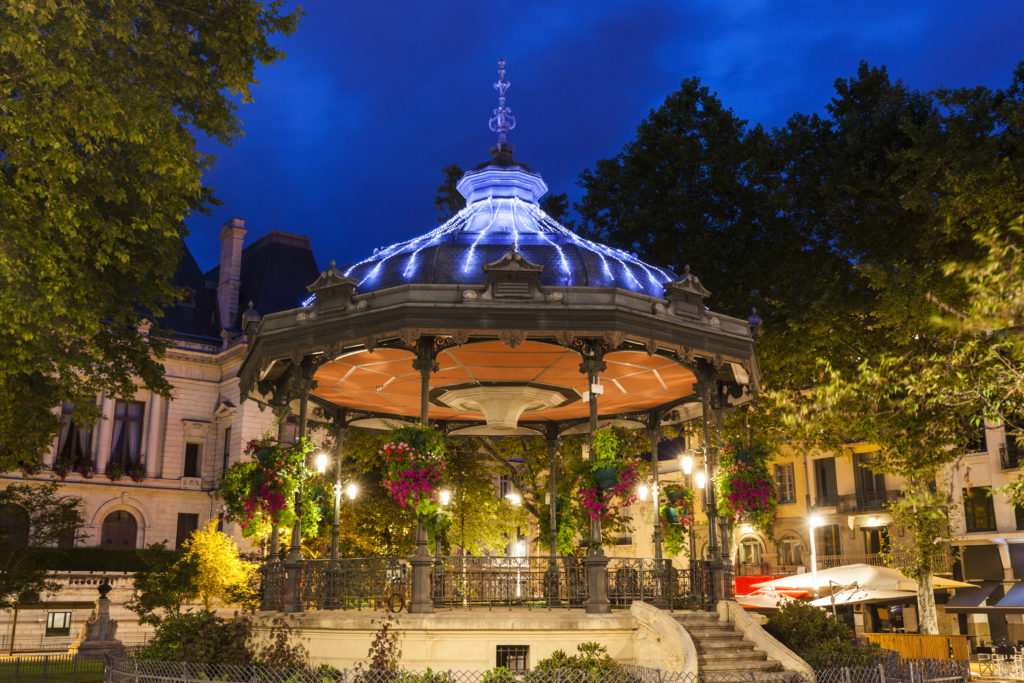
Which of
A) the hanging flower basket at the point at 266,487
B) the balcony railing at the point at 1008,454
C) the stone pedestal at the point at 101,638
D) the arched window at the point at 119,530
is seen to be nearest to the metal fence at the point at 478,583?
the hanging flower basket at the point at 266,487

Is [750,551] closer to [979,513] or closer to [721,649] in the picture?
[979,513]

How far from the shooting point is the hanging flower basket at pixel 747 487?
53.8 ft

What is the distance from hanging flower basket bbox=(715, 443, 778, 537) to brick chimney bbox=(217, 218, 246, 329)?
46899mm

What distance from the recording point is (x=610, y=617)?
13.8m

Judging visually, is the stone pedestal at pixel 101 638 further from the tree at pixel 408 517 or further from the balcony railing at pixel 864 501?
the balcony railing at pixel 864 501

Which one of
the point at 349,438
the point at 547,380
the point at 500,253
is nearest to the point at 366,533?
the point at 349,438

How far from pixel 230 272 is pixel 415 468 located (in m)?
48.2

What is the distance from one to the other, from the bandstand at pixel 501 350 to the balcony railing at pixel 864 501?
93.7 feet

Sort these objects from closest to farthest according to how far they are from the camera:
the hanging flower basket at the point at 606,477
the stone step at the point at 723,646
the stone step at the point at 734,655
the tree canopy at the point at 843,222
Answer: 1. the stone step at the point at 734,655
2. the stone step at the point at 723,646
3. the hanging flower basket at the point at 606,477
4. the tree canopy at the point at 843,222

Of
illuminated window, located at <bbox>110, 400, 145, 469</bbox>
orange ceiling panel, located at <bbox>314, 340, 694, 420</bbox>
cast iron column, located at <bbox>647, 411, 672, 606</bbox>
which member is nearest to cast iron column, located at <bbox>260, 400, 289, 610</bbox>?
orange ceiling panel, located at <bbox>314, 340, 694, 420</bbox>

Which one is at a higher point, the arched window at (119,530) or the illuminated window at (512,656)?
the arched window at (119,530)

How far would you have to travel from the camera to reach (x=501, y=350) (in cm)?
1792

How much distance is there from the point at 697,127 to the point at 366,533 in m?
19.0

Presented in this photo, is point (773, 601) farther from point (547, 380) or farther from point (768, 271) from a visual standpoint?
point (547, 380)
